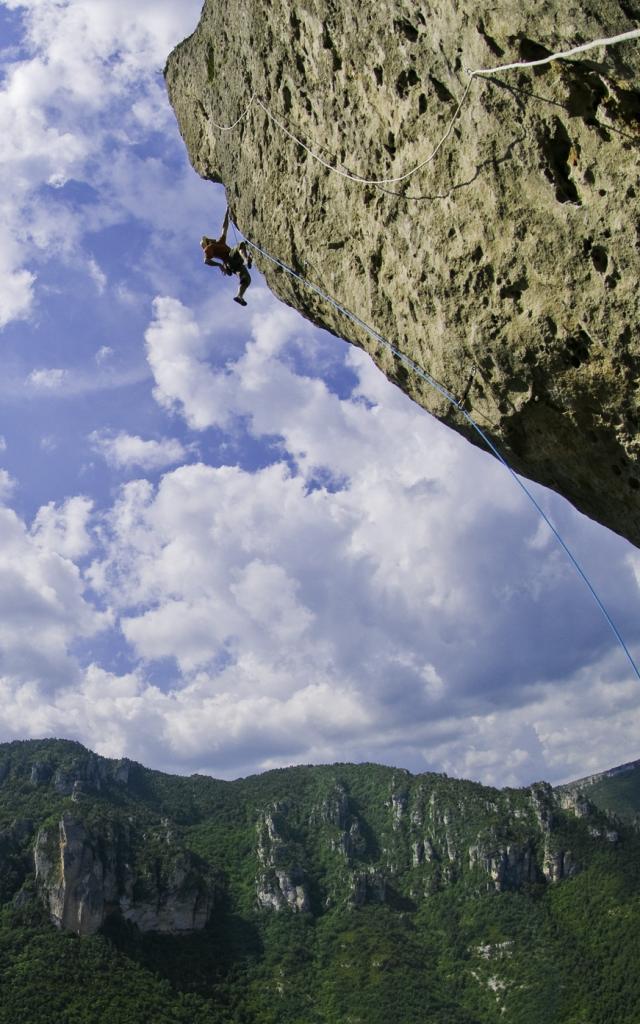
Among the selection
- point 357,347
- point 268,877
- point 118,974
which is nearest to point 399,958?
point 268,877

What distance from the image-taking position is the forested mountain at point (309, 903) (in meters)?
70.4

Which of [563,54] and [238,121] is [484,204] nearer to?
[563,54]

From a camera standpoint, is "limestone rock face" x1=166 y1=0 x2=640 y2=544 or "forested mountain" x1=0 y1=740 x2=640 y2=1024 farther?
"forested mountain" x1=0 y1=740 x2=640 y2=1024

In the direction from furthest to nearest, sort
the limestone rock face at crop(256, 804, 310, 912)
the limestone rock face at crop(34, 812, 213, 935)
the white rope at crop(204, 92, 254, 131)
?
the limestone rock face at crop(256, 804, 310, 912) < the limestone rock face at crop(34, 812, 213, 935) < the white rope at crop(204, 92, 254, 131)

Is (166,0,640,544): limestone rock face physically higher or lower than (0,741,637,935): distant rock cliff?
higher

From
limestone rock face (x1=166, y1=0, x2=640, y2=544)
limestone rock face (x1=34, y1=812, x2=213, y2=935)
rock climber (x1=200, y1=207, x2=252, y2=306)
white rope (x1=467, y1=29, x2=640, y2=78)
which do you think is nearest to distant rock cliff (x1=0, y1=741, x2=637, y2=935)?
limestone rock face (x1=34, y1=812, x2=213, y2=935)

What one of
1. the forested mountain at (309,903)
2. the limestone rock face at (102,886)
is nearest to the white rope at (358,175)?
the forested mountain at (309,903)

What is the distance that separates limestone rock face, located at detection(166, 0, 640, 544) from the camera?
5.30 meters

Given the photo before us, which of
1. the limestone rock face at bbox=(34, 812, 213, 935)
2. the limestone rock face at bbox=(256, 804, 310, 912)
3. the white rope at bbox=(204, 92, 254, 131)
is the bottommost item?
the limestone rock face at bbox=(256, 804, 310, 912)

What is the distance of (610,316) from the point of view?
5.57 metres

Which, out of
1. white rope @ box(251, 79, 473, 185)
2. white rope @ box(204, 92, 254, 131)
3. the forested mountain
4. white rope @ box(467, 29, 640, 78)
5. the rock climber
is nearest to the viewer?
white rope @ box(467, 29, 640, 78)

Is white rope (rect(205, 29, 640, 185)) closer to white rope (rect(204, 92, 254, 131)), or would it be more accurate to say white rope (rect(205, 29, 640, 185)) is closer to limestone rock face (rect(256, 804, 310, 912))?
white rope (rect(204, 92, 254, 131))

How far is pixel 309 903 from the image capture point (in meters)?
94.8

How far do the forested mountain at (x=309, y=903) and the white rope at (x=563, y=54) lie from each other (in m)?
69.0
